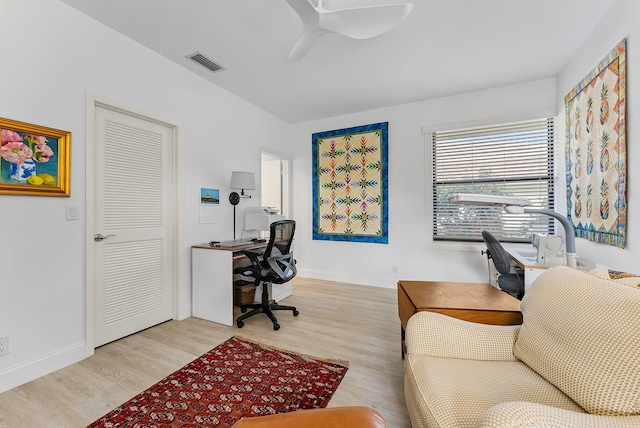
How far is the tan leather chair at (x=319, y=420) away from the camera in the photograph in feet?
2.78

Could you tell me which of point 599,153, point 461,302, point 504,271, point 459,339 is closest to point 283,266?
point 461,302

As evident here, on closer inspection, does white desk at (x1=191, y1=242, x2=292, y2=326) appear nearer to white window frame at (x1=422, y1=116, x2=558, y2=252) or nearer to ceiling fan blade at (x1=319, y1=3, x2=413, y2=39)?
ceiling fan blade at (x1=319, y1=3, x2=413, y2=39)

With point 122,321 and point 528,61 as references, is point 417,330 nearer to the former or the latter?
point 122,321

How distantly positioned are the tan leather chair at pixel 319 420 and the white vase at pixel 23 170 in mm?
2178

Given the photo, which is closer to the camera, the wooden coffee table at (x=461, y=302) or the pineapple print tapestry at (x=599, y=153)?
the wooden coffee table at (x=461, y=302)

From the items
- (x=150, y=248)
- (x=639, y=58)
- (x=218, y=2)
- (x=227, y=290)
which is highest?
(x=218, y=2)

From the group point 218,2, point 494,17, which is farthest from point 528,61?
point 218,2

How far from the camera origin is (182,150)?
9.23 ft

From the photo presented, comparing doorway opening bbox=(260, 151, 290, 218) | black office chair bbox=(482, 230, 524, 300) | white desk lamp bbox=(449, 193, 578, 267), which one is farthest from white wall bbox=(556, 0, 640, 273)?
doorway opening bbox=(260, 151, 290, 218)

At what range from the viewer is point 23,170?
1.76 metres

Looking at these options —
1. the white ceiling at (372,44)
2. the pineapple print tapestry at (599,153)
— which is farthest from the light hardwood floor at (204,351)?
the white ceiling at (372,44)

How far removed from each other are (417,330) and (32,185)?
8.68 ft

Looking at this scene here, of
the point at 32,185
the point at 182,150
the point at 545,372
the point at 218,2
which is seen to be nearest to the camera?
the point at 545,372

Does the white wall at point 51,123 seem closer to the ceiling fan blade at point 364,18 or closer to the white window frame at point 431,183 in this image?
the ceiling fan blade at point 364,18
